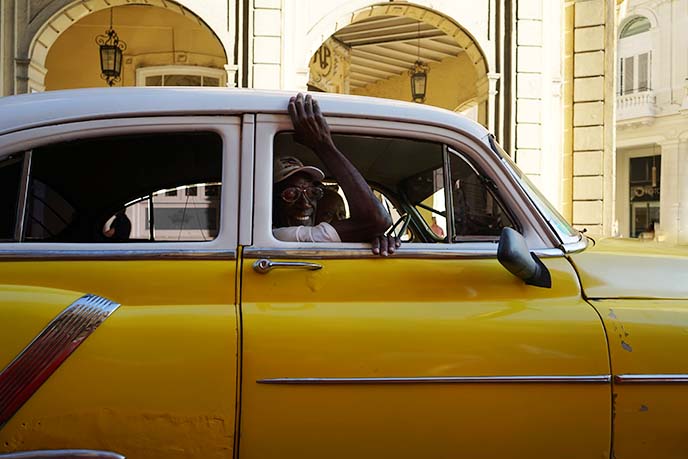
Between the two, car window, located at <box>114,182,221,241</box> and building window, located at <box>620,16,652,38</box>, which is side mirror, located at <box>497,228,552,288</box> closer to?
car window, located at <box>114,182,221,241</box>


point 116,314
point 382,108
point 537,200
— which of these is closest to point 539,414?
point 537,200

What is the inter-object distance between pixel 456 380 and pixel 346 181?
0.74 metres

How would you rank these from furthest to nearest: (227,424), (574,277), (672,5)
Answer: (672,5), (574,277), (227,424)

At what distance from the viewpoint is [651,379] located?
1.72m

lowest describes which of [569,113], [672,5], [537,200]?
[537,200]

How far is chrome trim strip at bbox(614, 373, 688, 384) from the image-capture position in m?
1.72

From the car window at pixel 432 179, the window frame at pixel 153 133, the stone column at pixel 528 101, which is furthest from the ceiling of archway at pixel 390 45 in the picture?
the window frame at pixel 153 133

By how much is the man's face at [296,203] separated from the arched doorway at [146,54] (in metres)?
8.38

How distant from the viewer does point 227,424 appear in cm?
168

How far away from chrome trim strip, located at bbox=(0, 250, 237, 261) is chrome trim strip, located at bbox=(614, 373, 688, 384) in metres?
1.21

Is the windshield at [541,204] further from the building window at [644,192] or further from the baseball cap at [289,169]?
the building window at [644,192]

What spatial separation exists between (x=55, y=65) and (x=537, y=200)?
10280 mm

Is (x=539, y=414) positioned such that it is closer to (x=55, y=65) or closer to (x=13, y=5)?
(x=13, y=5)

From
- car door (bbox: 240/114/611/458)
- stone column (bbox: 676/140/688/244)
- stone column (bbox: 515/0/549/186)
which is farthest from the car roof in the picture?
stone column (bbox: 676/140/688/244)
